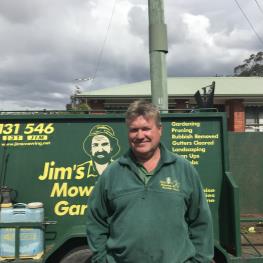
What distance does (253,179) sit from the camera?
6.73 metres

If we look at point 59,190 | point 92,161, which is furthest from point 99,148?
point 59,190

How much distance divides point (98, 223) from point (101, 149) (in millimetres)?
2388

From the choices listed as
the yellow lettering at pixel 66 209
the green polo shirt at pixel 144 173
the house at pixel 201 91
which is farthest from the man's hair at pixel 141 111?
the house at pixel 201 91

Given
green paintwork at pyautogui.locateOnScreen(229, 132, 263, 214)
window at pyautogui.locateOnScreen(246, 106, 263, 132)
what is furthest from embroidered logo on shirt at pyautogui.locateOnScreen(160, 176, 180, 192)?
window at pyautogui.locateOnScreen(246, 106, 263, 132)

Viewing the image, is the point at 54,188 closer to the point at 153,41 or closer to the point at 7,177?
the point at 7,177

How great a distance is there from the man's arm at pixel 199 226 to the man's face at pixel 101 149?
2474mm

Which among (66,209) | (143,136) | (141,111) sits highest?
(141,111)

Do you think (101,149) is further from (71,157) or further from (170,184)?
(170,184)

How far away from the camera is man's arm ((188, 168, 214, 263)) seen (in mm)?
2627

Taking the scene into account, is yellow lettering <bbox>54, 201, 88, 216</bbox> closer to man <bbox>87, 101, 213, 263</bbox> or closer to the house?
man <bbox>87, 101, 213, 263</bbox>

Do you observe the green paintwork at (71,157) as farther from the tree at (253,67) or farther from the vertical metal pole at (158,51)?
the tree at (253,67)

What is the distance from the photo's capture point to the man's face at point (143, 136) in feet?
8.49

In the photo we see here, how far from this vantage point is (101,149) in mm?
5078

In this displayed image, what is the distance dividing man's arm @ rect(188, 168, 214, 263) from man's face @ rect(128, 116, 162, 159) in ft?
1.08
